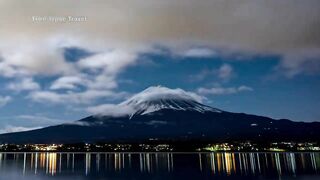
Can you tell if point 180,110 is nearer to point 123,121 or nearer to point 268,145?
point 123,121

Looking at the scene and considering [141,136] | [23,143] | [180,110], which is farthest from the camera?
[180,110]

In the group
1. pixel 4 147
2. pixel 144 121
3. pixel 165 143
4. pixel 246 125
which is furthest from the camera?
pixel 144 121

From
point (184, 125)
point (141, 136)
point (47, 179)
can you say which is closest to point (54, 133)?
point (141, 136)

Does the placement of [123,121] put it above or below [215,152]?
above

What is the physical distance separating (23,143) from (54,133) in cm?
858

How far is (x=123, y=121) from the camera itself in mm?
81188

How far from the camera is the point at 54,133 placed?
6712cm

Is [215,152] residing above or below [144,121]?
below

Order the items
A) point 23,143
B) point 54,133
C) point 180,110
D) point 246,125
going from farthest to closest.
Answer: point 180,110 → point 246,125 → point 54,133 → point 23,143

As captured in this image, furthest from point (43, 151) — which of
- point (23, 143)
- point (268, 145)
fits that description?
point (268, 145)

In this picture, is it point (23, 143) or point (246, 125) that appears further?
point (246, 125)

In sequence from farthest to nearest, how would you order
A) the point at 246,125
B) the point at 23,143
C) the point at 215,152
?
the point at 246,125 → the point at 23,143 → the point at 215,152

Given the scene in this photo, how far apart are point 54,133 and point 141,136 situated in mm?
17764

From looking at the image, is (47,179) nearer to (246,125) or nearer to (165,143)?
(165,143)
